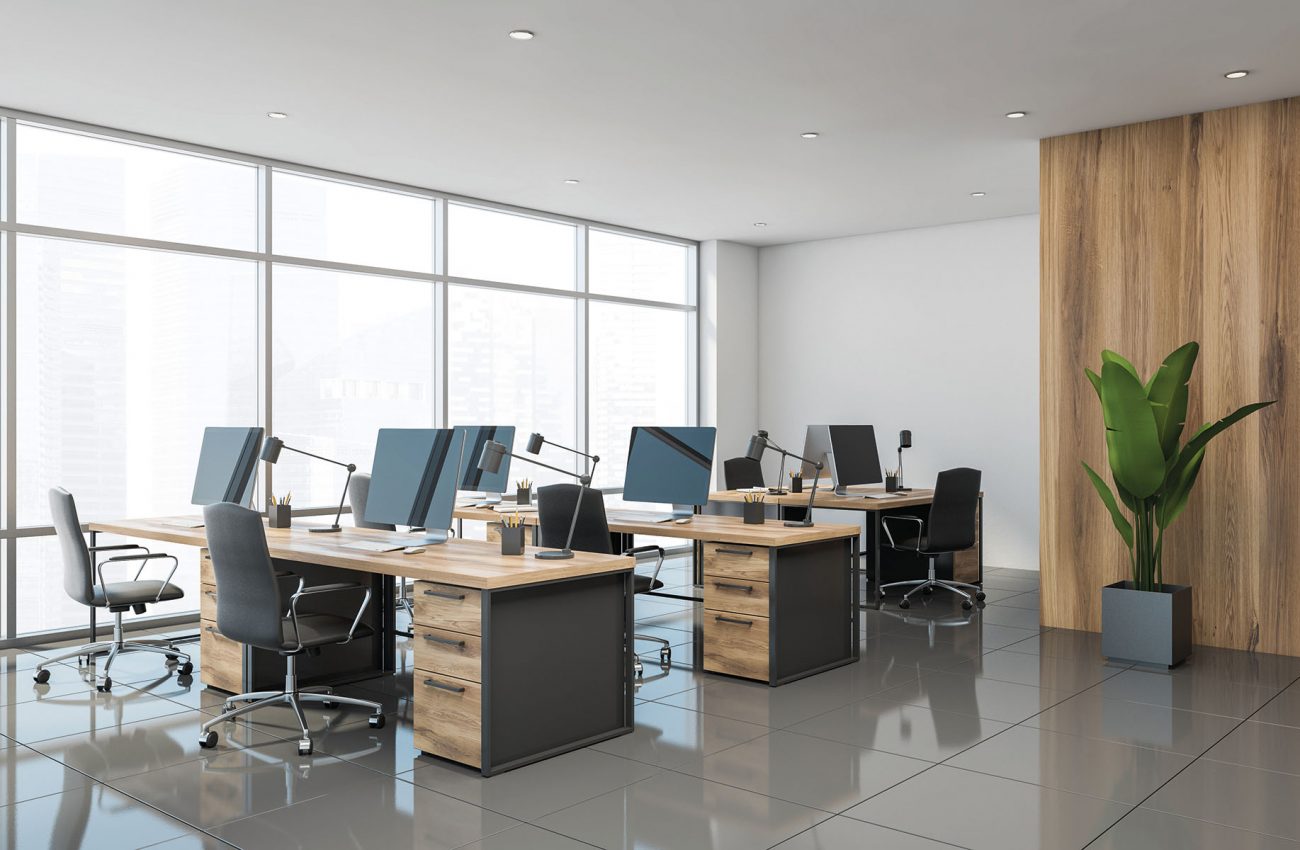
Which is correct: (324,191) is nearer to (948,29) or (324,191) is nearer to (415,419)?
(415,419)

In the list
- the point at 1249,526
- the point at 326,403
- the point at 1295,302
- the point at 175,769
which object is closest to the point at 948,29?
the point at 1295,302

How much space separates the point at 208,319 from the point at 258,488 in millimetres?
1129

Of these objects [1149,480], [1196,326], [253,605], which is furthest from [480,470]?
[1196,326]

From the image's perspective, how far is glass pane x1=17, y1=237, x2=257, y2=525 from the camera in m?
5.87

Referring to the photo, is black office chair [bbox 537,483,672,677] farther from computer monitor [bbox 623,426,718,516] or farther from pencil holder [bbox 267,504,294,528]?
pencil holder [bbox 267,504,294,528]

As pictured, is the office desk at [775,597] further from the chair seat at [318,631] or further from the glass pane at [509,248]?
the glass pane at [509,248]

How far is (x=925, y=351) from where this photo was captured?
9.29 metres

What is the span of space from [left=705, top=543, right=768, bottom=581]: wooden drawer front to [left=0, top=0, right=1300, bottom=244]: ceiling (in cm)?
232

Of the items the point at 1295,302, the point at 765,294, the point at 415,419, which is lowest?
the point at 415,419

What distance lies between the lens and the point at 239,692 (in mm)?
4590

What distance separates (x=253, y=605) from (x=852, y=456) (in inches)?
181

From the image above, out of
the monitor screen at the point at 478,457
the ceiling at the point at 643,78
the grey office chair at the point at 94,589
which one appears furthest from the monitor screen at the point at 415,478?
the ceiling at the point at 643,78

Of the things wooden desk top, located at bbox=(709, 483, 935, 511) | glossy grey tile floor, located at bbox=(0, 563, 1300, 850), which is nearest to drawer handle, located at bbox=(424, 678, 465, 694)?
glossy grey tile floor, located at bbox=(0, 563, 1300, 850)

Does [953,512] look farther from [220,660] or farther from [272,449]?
[220,660]
